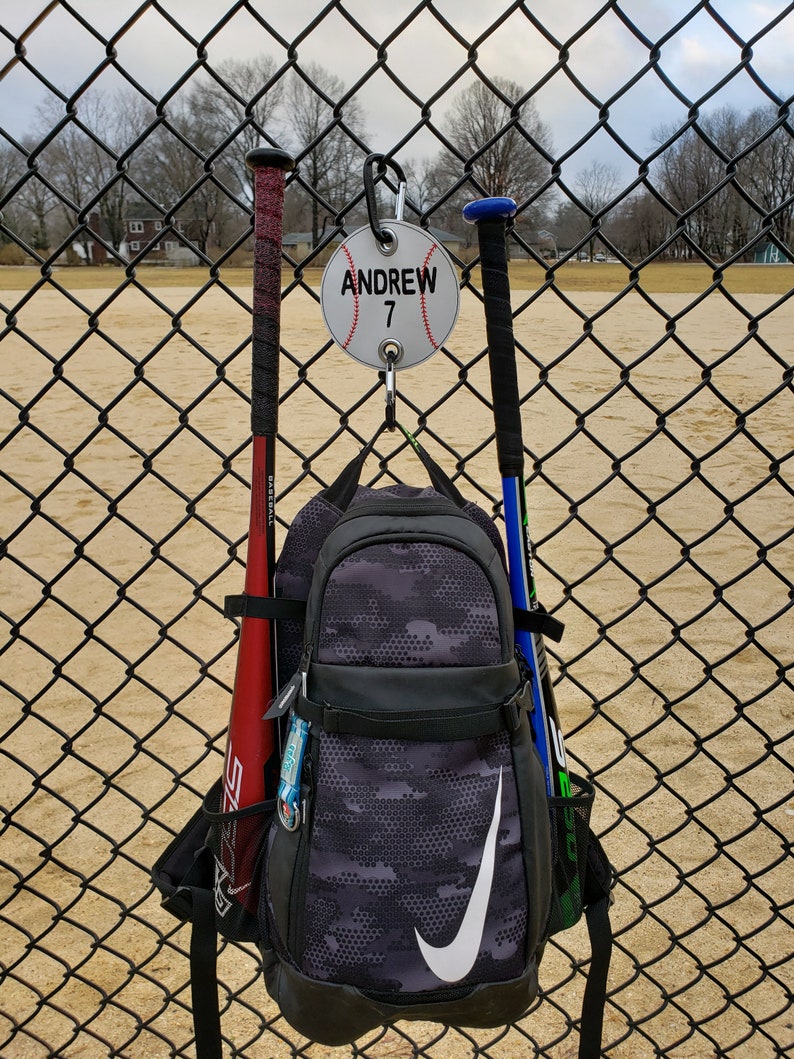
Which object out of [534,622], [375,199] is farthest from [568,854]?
[375,199]

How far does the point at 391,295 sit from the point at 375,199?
0.40ft

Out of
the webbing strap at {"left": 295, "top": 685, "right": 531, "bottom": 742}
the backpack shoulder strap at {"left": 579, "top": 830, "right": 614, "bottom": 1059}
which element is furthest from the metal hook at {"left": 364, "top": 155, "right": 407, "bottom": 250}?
the backpack shoulder strap at {"left": 579, "top": 830, "right": 614, "bottom": 1059}

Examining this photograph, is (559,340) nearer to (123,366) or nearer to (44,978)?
(123,366)

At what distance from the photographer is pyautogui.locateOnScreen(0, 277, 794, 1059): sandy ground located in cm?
150

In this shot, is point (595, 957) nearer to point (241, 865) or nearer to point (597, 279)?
point (241, 865)

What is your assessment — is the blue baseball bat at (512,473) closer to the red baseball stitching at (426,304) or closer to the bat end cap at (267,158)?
the red baseball stitching at (426,304)

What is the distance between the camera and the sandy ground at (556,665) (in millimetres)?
1495

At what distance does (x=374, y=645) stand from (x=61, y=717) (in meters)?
2.28

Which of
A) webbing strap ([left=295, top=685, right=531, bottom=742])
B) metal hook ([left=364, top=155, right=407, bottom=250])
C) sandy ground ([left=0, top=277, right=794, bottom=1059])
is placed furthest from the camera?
sandy ground ([left=0, top=277, right=794, bottom=1059])

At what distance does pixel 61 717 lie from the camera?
286 centimetres

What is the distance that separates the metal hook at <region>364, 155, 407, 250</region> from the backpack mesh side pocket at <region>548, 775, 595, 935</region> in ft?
2.61

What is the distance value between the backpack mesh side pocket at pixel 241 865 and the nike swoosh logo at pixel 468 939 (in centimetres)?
25

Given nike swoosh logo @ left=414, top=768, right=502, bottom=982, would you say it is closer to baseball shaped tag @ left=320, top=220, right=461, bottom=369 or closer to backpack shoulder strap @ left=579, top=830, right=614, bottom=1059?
backpack shoulder strap @ left=579, top=830, right=614, bottom=1059

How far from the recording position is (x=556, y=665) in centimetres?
319
